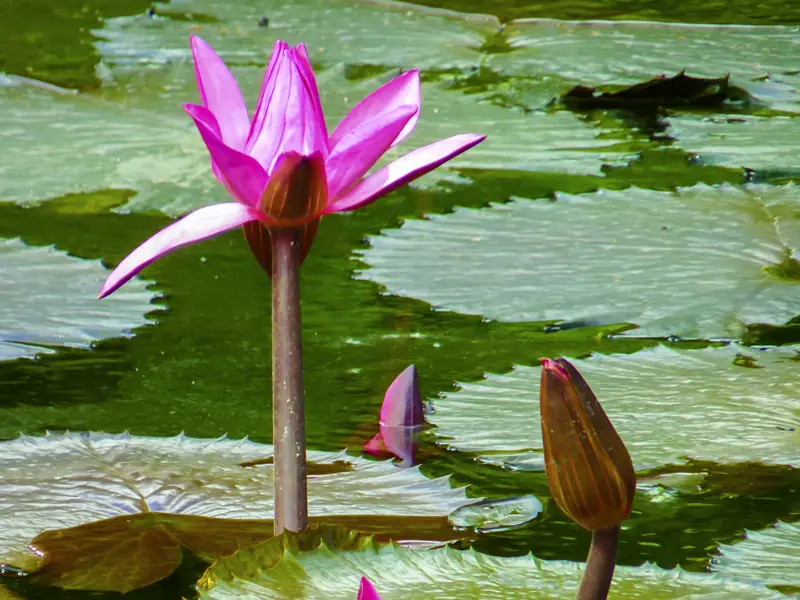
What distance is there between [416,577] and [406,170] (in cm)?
23

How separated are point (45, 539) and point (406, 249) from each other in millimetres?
729

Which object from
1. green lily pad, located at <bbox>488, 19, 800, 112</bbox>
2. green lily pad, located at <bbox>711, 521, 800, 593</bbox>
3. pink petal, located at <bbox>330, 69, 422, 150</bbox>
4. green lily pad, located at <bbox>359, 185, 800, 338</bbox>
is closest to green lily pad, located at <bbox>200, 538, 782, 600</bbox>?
green lily pad, located at <bbox>711, 521, 800, 593</bbox>

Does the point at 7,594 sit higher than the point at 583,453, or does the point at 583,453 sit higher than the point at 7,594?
the point at 583,453

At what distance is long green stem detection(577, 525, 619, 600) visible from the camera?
0.45 m

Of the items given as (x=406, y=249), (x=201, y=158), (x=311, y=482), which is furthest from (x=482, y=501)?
(x=201, y=158)

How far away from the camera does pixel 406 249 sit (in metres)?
1.39

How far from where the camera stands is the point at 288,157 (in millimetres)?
559

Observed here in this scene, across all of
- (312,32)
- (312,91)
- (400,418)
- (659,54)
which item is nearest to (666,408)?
(400,418)

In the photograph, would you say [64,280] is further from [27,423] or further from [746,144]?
[746,144]

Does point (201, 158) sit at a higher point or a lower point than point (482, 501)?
higher

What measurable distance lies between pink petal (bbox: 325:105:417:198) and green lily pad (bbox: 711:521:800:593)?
0.34 meters

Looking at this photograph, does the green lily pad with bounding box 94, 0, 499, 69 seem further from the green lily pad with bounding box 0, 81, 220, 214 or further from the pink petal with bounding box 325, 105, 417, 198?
the pink petal with bounding box 325, 105, 417, 198

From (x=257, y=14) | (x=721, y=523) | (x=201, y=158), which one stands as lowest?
(x=721, y=523)

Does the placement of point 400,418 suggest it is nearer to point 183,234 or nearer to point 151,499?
point 151,499
